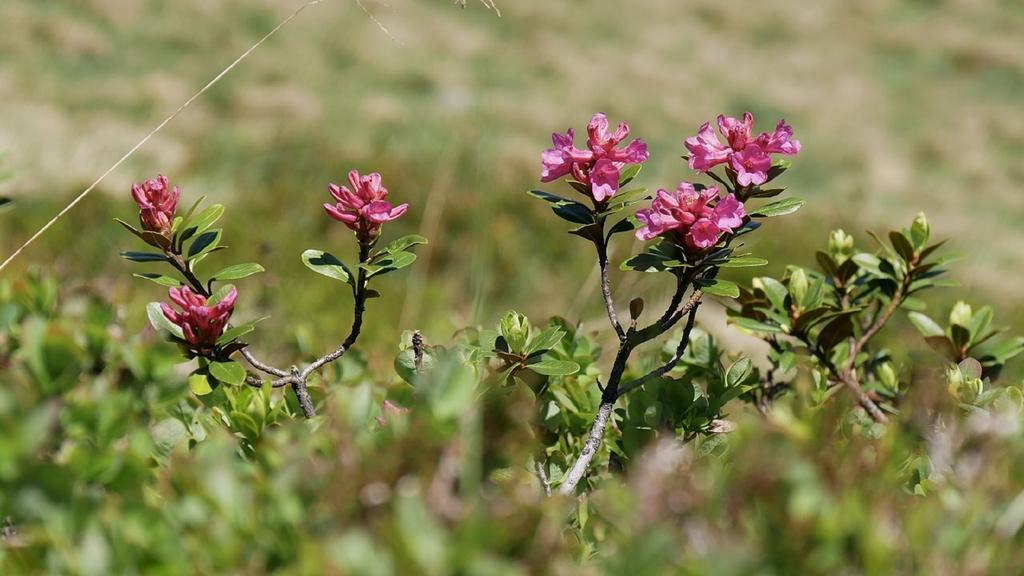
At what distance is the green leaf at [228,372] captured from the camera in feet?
4.27

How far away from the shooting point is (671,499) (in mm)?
845

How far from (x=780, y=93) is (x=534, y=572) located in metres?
15.0

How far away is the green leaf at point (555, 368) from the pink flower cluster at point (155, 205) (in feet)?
1.94

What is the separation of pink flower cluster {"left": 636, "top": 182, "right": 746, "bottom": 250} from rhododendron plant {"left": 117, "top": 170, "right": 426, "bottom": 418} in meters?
0.37

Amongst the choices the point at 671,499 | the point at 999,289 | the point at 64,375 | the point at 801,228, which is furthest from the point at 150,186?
the point at 999,289

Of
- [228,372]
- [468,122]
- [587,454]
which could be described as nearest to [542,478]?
[587,454]

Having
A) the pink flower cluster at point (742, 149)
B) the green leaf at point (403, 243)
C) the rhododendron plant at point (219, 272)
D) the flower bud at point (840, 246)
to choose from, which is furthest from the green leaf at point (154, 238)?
the flower bud at point (840, 246)

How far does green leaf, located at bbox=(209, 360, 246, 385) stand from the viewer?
1.30m

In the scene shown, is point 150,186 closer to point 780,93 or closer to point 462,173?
point 462,173

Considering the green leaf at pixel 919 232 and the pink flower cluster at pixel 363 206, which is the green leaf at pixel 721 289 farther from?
the green leaf at pixel 919 232

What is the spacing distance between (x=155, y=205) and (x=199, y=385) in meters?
0.28

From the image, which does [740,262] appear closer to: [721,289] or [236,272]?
[721,289]

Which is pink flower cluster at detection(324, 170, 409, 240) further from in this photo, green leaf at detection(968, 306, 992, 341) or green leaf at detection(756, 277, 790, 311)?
green leaf at detection(968, 306, 992, 341)

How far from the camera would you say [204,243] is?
150 centimetres
